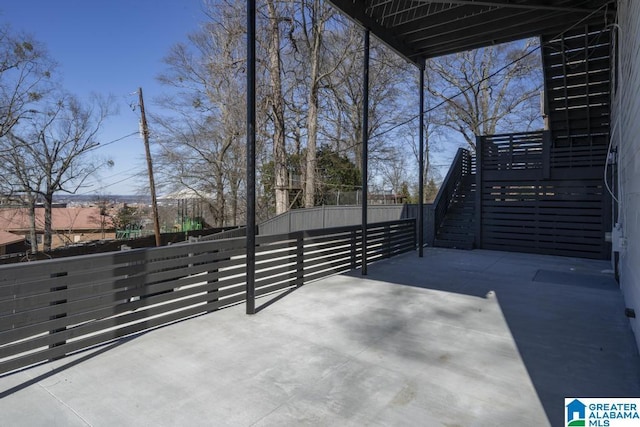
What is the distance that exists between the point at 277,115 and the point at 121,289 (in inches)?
556

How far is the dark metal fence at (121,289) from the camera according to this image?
8.30ft

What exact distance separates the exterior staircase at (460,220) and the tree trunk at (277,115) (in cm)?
795

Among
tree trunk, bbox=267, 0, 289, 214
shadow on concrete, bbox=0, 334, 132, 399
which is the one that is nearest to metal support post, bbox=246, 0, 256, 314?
shadow on concrete, bbox=0, 334, 132, 399

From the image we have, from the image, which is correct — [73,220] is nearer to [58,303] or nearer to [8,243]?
[8,243]

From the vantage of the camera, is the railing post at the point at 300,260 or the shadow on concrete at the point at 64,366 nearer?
the shadow on concrete at the point at 64,366

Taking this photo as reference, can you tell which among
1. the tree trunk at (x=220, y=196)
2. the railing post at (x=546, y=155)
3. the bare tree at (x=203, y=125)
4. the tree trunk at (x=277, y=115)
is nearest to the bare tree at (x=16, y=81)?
the bare tree at (x=203, y=125)

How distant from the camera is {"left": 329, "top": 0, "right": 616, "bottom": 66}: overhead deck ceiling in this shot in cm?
541

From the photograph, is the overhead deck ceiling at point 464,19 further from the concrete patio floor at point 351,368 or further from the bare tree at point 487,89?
the bare tree at point 487,89

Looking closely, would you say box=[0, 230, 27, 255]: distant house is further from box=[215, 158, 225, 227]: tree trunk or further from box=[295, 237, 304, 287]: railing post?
box=[295, 237, 304, 287]: railing post

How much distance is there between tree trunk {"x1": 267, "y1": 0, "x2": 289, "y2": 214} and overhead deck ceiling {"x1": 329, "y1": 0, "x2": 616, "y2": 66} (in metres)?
9.83

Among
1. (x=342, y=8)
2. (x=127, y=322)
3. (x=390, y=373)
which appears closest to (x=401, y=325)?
(x=390, y=373)

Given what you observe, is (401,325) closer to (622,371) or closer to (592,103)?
(622,371)

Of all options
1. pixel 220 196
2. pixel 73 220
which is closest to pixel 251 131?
pixel 220 196

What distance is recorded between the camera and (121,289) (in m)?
3.11
